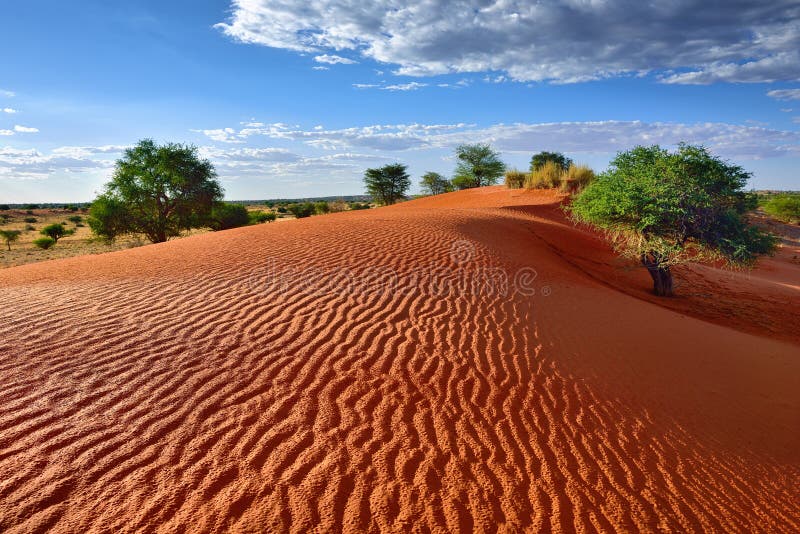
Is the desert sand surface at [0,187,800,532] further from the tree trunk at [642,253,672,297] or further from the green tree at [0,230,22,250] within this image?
the green tree at [0,230,22,250]

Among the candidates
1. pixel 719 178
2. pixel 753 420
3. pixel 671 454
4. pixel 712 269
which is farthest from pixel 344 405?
pixel 712 269

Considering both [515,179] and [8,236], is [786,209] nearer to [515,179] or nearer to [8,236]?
[515,179]

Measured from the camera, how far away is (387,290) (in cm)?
796

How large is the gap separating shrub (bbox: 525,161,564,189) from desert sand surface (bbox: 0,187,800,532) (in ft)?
60.3

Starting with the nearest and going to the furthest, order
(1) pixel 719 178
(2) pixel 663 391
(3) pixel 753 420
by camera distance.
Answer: (3) pixel 753 420
(2) pixel 663 391
(1) pixel 719 178

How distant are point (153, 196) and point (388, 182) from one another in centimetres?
2551

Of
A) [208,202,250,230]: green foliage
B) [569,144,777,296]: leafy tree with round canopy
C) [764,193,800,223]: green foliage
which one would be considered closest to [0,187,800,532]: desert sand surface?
[569,144,777,296]: leafy tree with round canopy

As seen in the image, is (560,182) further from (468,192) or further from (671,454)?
(671,454)

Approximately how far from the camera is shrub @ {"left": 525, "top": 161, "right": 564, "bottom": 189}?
25906 mm

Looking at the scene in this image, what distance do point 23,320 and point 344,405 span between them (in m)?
5.12

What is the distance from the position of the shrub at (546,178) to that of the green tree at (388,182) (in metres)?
21.1

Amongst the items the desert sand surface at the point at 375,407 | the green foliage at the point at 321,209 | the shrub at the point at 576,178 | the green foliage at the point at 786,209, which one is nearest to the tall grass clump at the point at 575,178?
the shrub at the point at 576,178

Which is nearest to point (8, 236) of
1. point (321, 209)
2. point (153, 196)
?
point (153, 196)

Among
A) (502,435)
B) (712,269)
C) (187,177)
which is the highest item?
(187,177)
